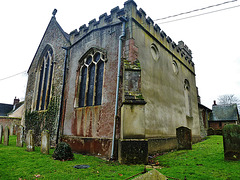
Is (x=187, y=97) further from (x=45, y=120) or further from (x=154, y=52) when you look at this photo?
(x=45, y=120)

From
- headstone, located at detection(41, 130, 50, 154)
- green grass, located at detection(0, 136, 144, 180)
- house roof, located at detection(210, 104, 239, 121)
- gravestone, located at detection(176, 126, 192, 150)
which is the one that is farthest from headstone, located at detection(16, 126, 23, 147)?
house roof, located at detection(210, 104, 239, 121)

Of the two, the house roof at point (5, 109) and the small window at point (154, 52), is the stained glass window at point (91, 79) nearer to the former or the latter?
the small window at point (154, 52)

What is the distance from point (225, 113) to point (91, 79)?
31.4m

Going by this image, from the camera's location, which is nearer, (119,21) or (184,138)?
(119,21)

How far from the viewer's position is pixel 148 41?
966 cm

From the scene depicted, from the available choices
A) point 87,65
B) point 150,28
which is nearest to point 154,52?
point 150,28

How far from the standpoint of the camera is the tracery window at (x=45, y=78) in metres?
12.6

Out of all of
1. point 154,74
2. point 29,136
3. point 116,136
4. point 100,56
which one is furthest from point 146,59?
point 29,136

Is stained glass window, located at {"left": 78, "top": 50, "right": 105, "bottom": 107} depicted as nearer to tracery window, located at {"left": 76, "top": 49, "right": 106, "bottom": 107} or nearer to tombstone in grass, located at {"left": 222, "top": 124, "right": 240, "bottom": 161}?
tracery window, located at {"left": 76, "top": 49, "right": 106, "bottom": 107}

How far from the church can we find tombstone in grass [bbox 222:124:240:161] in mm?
2851

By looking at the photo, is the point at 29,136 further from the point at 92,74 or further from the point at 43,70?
the point at 43,70

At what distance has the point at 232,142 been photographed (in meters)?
5.96

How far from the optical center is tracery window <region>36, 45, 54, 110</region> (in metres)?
12.6

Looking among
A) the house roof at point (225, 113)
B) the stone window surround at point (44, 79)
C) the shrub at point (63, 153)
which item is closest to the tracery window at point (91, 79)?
the shrub at point (63, 153)
